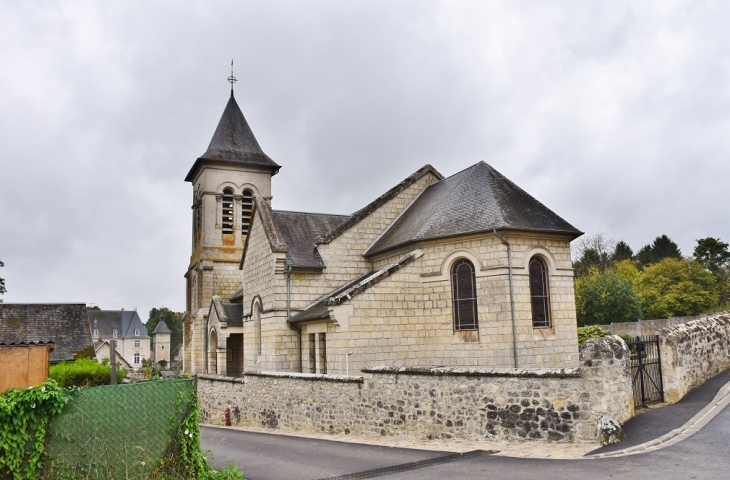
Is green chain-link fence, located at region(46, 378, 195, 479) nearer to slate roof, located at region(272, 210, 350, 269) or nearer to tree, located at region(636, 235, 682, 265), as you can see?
slate roof, located at region(272, 210, 350, 269)

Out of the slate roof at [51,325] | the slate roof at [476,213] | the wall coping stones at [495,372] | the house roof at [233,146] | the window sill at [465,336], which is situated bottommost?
the wall coping stones at [495,372]

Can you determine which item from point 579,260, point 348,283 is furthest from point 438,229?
point 579,260

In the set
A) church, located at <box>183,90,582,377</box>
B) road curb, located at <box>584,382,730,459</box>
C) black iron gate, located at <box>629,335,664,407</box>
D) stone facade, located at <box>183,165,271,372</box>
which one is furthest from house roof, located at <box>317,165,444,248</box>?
road curb, located at <box>584,382,730,459</box>

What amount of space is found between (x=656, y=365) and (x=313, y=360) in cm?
1057

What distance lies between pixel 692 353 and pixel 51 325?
1150 inches

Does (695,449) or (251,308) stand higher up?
(251,308)

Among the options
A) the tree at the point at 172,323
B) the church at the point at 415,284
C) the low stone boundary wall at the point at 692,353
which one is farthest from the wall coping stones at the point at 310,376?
the tree at the point at 172,323

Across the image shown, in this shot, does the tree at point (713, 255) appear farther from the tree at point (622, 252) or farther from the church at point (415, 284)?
the church at point (415, 284)

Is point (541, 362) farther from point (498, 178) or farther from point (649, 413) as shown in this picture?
point (498, 178)

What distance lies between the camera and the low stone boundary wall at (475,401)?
9.58m

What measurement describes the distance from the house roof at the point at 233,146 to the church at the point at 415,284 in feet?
26.7

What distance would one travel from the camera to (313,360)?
18.9 metres

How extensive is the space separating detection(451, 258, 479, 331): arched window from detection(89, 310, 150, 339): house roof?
215 feet

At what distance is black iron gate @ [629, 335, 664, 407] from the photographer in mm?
11992
